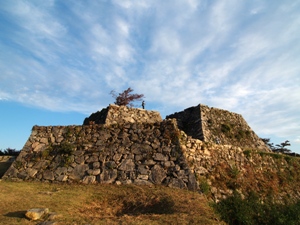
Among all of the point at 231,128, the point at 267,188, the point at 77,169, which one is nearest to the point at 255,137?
the point at 231,128

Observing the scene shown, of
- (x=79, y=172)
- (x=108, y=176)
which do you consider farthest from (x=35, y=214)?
(x=79, y=172)

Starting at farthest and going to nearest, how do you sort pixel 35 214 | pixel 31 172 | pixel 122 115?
1. pixel 122 115
2. pixel 31 172
3. pixel 35 214

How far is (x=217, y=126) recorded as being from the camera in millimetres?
16594

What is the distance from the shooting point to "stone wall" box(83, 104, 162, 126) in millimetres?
14813

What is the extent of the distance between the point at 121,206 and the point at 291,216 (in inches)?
248

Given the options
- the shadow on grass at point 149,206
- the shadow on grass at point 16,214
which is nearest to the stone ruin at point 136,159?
the shadow on grass at point 149,206

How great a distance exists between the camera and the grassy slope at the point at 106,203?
5.93 m

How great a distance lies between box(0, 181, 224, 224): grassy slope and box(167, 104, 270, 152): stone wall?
25.7 ft

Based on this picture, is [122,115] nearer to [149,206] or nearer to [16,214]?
[149,206]

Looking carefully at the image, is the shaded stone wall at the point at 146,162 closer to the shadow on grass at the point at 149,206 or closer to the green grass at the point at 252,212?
the green grass at the point at 252,212

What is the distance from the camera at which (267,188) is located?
10430 millimetres

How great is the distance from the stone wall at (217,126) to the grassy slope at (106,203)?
25.7 feet

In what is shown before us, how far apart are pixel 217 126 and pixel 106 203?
11.0 metres

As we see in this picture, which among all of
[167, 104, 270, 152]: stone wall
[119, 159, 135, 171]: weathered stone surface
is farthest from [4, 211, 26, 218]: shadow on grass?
[167, 104, 270, 152]: stone wall
